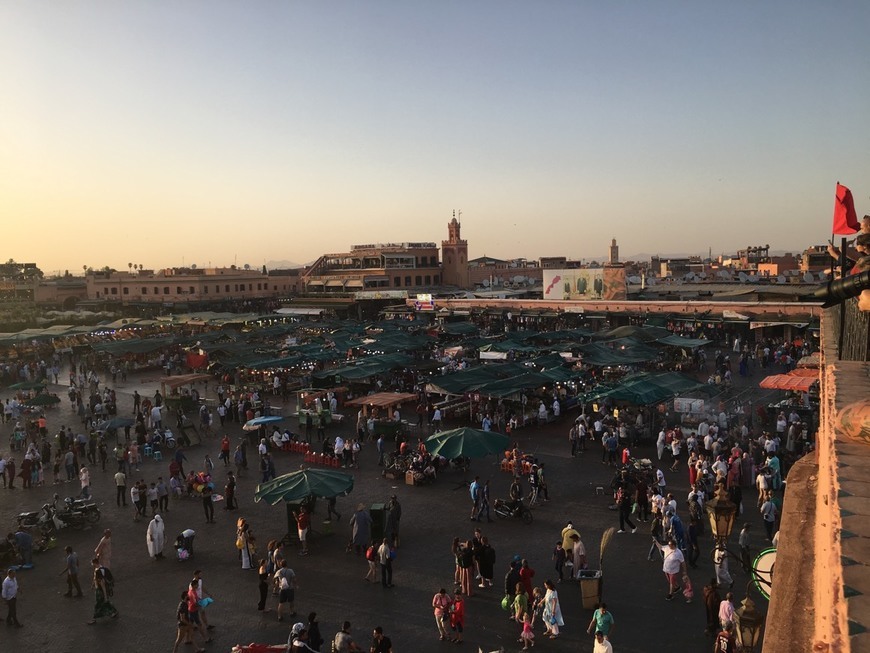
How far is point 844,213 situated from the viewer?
810 cm

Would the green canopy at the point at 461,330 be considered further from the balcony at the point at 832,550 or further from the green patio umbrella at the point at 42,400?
the balcony at the point at 832,550

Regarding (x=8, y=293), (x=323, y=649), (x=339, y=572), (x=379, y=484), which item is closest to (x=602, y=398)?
(x=379, y=484)

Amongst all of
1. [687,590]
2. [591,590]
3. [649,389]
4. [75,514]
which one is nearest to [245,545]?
[75,514]

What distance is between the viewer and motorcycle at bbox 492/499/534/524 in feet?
43.1

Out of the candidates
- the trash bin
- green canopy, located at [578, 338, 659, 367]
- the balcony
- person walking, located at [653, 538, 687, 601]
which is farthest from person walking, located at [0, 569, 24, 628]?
green canopy, located at [578, 338, 659, 367]

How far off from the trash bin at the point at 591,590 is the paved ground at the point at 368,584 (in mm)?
165

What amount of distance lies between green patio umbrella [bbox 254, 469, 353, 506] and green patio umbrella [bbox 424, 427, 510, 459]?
266 centimetres

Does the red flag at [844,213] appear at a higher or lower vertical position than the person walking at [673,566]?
higher

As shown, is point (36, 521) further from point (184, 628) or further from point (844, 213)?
point (844, 213)

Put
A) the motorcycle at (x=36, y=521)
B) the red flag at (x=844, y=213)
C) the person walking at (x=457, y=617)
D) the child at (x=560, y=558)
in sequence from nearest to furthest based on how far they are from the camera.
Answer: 1. the red flag at (x=844, y=213)
2. the person walking at (x=457, y=617)
3. the child at (x=560, y=558)
4. the motorcycle at (x=36, y=521)

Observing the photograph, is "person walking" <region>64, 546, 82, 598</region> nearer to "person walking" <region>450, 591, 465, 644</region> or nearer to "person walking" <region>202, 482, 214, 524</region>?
"person walking" <region>202, 482, 214, 524</region>

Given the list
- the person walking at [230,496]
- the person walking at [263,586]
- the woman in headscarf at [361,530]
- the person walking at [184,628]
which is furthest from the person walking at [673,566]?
the person walking at [230,496]

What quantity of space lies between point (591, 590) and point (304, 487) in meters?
5.53

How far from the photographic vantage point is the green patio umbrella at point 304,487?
39.9 ft
